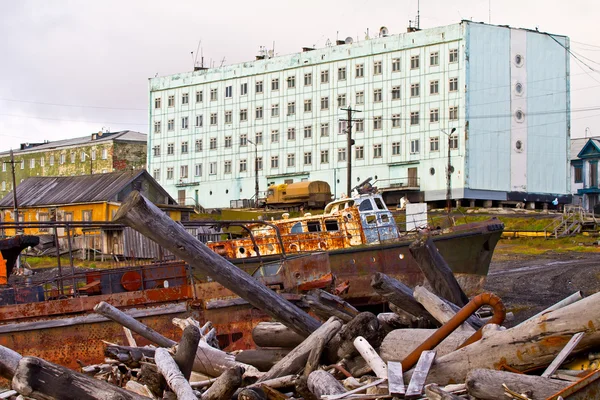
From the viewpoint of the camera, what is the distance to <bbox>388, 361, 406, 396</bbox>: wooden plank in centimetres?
654

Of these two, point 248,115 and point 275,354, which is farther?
point 248,115

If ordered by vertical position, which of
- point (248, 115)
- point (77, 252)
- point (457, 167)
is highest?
point (248, 115)

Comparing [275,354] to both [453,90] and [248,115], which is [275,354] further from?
[248,115]

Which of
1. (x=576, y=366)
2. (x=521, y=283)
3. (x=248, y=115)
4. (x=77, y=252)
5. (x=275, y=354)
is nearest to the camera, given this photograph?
(x=576, y=366)

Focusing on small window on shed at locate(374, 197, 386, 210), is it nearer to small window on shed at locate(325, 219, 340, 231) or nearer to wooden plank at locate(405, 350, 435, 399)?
small window on shed at locate(325, 219, 340, 231)

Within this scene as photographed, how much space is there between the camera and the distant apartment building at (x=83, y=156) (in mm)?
71688

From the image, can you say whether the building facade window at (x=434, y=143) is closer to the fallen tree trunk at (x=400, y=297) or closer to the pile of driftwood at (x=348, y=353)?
the pile of driftwood at (x=348, y=353)

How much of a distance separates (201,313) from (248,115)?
49597 mm

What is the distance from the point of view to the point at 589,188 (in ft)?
208

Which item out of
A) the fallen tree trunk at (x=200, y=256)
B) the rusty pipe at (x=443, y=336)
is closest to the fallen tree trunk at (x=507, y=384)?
the rusty pipe at (x=443, y=336)

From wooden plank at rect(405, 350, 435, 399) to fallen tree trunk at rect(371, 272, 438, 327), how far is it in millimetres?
1508

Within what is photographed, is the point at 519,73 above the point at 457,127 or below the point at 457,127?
above

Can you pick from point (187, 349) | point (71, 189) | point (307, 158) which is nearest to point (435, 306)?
point (187, 349)

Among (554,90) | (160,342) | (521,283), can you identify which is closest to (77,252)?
(521,283)
